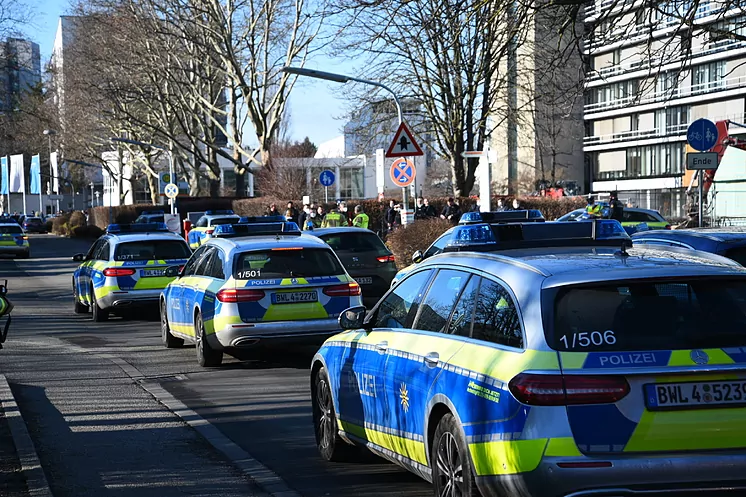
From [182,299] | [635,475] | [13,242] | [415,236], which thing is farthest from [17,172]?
[635,475]

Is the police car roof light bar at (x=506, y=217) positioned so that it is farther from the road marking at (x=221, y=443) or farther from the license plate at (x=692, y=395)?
the license plate at (x=692, y=395)

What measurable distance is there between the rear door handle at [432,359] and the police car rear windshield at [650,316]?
3.10 ft

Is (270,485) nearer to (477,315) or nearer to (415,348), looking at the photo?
(415,348)

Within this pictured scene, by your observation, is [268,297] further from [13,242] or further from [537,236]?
[13,242]

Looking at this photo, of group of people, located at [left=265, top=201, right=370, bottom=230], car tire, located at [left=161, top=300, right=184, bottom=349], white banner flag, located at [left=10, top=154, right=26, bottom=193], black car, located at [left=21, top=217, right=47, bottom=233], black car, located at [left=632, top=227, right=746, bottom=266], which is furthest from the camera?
black car, located at [left=21, top=217, right=47, bottom=233]

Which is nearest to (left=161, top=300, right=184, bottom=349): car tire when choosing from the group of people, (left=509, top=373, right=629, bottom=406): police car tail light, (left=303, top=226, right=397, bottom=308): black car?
(left=303, top=226, right=397, bottom=308): black car

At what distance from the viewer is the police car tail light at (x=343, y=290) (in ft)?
42.1

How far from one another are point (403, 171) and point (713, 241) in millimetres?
12091

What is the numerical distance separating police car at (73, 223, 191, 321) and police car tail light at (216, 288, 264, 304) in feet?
23.0

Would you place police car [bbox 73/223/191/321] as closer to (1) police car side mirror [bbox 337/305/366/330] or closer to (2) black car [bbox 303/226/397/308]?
(2) black car [bbox 303/226/397/308]

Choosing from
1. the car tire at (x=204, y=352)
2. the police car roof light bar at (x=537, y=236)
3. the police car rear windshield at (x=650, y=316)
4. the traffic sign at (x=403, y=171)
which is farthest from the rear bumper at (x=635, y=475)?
the traffic sign at (x=403, y=171)

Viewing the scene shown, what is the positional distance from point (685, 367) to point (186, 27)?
4227 cm

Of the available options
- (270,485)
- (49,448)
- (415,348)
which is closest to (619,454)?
(415,348)

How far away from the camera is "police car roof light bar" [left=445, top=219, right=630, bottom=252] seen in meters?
6.36
